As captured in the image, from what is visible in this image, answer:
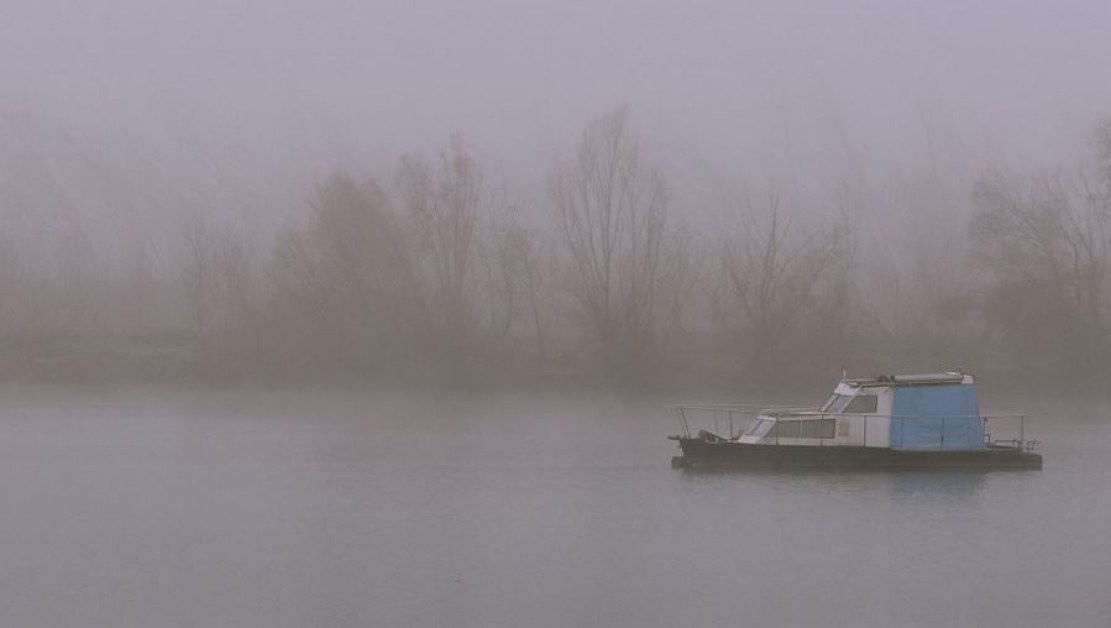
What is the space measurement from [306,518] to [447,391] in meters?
33.6

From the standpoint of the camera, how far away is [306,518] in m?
28.5

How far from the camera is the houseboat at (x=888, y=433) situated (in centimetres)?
3366

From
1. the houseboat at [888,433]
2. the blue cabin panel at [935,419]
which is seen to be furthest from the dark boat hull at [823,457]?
the blue cabin panel at [935,419]

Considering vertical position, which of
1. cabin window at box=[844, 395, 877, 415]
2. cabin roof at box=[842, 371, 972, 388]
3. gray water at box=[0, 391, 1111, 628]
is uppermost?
cabin roof at box=[842, 371, 972, 388]

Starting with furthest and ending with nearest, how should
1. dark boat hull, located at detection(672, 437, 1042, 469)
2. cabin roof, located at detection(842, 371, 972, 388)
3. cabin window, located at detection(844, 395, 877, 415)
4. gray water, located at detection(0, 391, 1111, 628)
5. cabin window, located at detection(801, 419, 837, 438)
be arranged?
cabin window, located at detection(844, 395, 877, 415)
cabin window, located at detection(801, 419, 837, 438)
cabin roof, located at detection(842, 371, 972, 388)
dark boat hull, located at detection(672, 437, 1042, 469)
gray water, located at detection(0, 391, 1111, 628)

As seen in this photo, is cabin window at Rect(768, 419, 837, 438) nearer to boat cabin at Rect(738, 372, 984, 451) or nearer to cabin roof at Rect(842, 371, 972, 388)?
boat cabin at Rect(738, 372, 984, 451)

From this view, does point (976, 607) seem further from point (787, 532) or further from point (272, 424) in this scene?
point (272, 424)

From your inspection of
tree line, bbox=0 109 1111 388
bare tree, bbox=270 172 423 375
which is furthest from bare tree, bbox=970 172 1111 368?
bare tree, bbox=270 172 423 375

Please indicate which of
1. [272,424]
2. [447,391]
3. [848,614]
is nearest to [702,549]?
[848,614]

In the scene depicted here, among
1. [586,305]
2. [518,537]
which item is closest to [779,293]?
[586,305]

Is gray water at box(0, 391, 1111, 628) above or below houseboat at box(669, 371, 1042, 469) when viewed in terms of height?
below

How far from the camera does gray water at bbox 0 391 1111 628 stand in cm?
2112

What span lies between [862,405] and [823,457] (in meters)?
1.67

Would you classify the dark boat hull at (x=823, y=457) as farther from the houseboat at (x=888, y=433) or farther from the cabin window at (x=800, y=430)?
the cabin window at (x=800, y=430)
